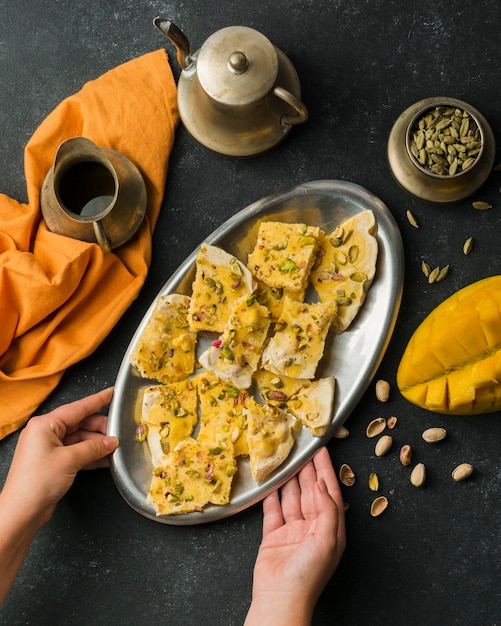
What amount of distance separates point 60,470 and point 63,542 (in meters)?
0.31

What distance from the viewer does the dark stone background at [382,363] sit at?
2047mm

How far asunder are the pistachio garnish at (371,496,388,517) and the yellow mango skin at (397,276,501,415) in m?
0.30

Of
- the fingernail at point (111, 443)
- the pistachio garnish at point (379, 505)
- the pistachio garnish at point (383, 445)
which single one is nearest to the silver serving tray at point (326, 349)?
the fingernail at point (111, 443)

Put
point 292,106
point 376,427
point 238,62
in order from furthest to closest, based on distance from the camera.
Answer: point 376,427 < point 292,106 < point 238,62

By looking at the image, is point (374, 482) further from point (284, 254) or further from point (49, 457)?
point (49, 457)

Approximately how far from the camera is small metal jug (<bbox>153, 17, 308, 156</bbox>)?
1894 mm

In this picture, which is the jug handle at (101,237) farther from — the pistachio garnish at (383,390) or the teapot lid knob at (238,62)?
the pistachio garnish at (383,390)

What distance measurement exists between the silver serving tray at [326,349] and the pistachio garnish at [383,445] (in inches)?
5.3

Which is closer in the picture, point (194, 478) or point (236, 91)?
point (236, 91)

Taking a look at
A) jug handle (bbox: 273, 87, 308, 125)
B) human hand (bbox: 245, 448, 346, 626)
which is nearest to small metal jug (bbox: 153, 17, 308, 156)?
jug handle (bbox: 273, 87, 308, 125)

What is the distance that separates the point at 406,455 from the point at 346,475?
0.18 m

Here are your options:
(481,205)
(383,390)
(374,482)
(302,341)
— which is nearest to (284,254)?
(302,341)

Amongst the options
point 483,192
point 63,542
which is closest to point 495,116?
point 483,192

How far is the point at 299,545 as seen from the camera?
6.40 feet
